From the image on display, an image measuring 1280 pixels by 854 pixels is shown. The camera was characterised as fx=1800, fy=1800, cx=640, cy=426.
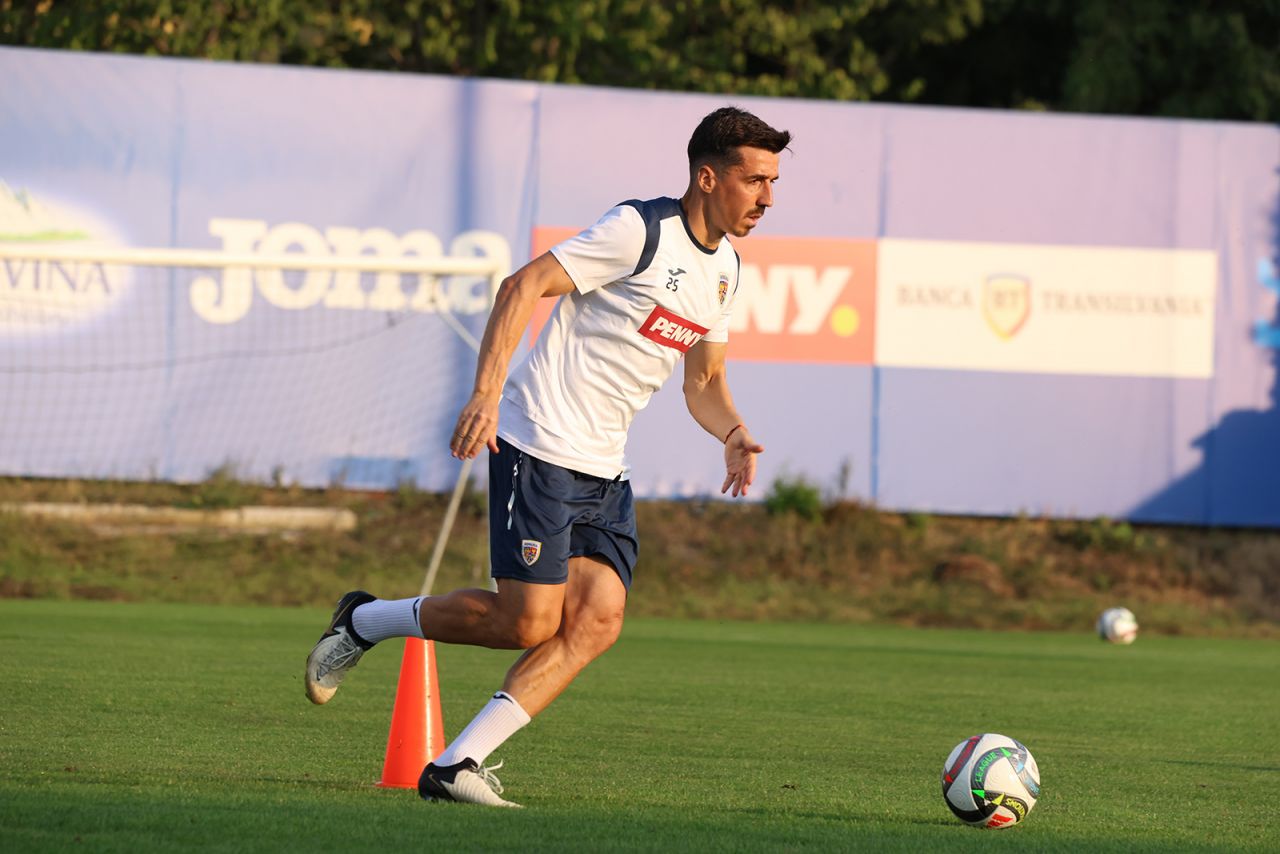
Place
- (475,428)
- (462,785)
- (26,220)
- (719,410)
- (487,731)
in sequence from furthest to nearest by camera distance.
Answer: (26,220) < (719,410) < (487,731) < (462,785) < (475,428)

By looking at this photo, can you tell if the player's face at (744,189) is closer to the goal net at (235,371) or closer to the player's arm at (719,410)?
the player's arm at (719,410)

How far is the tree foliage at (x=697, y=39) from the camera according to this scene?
72.2ft

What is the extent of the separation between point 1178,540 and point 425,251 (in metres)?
8.21

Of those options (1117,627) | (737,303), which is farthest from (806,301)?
(1117,627)

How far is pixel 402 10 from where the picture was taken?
76.8 feet

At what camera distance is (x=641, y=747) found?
7355 mm

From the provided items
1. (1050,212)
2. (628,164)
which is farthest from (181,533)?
(1050,212)

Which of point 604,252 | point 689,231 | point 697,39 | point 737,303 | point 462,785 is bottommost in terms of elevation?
point 462,785

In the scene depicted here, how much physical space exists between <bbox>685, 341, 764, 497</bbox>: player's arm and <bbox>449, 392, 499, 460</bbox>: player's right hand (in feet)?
4.03

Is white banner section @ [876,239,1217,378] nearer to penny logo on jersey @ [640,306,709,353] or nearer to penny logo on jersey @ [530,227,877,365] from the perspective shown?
penny logo on jersey @ [530,227,877,365]

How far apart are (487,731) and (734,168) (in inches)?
79.5

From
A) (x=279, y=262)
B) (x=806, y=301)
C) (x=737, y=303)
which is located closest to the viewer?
(x=279, y=262)

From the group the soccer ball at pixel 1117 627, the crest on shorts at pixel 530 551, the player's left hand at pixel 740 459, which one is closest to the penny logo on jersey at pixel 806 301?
the soccer ball at pixel 1117 627

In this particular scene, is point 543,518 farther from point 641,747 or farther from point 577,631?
point 641,747
